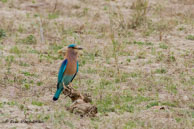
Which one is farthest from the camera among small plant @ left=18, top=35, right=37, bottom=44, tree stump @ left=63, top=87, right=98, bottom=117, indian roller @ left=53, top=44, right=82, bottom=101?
small plant @ left=18, top=35, right=37, bottom=44

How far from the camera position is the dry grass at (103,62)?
6.16m

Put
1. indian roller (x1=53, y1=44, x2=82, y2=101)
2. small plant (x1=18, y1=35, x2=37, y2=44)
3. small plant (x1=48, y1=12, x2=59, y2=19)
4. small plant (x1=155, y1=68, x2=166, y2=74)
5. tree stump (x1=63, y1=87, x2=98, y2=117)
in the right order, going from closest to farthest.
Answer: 1. tree stump (x1=63, y1=87, x2=98, y2=117)
2. indian roller (x1=53, y1=44, x2=82, y2=101)
3. small plant (x1=155, y1=68, x2=166, y2=74)
4. small plant (x1=18, y1=35, x2=37, y2=44)
5. small plant (x1=48, y1=12, x2=59, y2=19)

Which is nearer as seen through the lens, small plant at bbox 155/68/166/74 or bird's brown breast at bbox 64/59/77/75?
bird's brown breast at bbox 64/59/77/75

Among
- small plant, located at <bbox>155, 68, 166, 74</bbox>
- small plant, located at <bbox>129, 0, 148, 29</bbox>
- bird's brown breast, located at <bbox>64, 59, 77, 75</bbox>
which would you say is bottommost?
small plant, located at <bbox>155, 68, 166, 74</bbox>

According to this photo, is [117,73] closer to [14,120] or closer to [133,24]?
[14,120]

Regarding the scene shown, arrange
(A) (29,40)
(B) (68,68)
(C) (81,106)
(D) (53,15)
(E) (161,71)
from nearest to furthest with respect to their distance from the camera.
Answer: (C) (81,106) → (B) (68,68) → (E) (161,71) → (A) (29,40) → (D) (53,15)

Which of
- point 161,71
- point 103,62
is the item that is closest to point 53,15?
point 103,62

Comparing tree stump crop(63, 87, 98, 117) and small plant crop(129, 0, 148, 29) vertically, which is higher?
small plant crop(129, 0, 148, 29)

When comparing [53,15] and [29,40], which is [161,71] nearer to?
[29,40]

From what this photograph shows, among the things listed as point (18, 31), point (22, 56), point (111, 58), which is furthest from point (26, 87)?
point (18, 31)

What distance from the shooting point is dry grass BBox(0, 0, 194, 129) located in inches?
242

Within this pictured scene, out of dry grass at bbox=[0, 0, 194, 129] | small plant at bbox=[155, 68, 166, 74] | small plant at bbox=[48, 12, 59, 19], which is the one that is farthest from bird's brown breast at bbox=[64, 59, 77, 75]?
small plant at bbox=[48, 12, 59, 19]

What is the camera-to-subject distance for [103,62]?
29.8 feet

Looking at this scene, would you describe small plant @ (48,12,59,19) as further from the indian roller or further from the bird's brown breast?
the bird's brown breast
